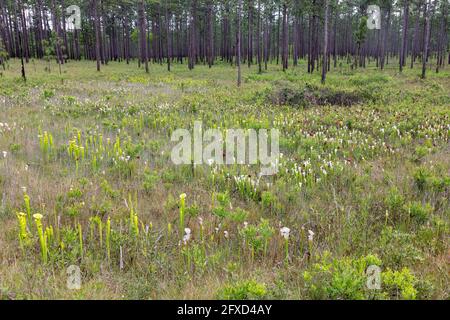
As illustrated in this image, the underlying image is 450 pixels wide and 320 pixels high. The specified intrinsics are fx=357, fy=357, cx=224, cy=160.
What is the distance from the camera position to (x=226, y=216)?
4902mm

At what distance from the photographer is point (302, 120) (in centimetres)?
1159

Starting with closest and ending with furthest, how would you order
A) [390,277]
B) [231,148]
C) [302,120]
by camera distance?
[390,277]
[231,148]
[302,120]

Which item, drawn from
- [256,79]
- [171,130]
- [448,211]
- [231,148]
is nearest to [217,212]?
[448,211]

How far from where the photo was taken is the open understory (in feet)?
11.6

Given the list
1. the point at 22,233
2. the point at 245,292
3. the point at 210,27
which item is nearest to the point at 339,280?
the point at 245,292

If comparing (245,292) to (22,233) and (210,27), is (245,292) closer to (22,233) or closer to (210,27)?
(22,233)

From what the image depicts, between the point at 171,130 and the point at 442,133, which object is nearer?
the point at 442,133

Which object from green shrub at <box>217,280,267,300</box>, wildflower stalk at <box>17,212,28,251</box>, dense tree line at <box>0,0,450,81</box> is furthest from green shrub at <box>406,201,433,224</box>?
dense tree line at <box>0,0,450,81</box>

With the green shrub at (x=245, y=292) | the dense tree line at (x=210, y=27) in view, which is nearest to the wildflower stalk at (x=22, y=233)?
the green shrub at (x=245, y=292)

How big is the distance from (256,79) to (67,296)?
86.1ft

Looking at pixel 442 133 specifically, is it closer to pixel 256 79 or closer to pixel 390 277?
pixel 390 277

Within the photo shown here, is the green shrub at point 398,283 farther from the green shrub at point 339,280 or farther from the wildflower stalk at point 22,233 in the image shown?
the wildflower stalk at point 22,233

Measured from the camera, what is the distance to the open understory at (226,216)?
139 inches
